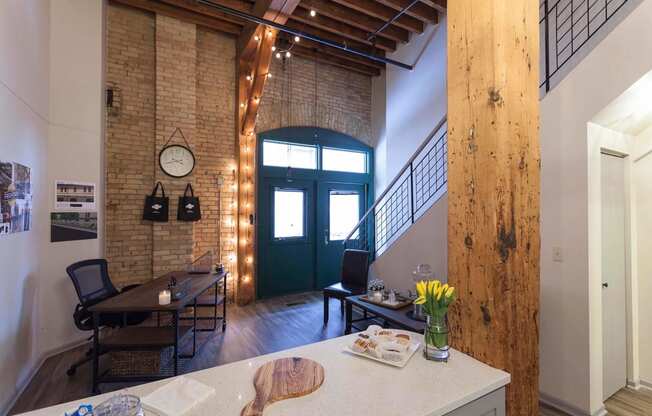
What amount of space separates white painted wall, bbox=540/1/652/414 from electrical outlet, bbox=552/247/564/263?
0.02 meters

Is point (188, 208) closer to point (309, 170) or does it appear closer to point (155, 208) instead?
point (155, 208)

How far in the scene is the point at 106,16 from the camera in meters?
4.29

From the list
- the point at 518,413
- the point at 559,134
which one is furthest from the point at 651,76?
the point at 518,413

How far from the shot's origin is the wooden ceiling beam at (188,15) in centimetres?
441

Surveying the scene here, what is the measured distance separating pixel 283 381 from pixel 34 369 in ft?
11.2

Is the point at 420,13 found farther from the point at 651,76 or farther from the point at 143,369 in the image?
the point at 143,369

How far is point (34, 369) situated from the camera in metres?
3.04

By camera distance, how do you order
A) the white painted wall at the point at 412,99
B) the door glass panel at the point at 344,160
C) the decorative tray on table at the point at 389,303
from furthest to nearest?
the door glass panel at the point at 344,160, the white painted wall at the point at 412,99, the decorative tray on table at the point at 389,303

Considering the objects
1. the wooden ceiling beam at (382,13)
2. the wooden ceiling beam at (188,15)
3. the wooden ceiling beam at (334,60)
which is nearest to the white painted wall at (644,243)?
the wooden ceiling beam at (382,13)

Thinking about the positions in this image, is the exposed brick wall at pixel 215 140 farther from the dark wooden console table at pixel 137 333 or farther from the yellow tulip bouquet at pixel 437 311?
the yellow tulip bouquet at pixel 437 311

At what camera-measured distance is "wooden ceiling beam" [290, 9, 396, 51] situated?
474 cm

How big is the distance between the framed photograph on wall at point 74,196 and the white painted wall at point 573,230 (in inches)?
188

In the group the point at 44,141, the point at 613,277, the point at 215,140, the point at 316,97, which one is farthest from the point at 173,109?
the point at 613,277

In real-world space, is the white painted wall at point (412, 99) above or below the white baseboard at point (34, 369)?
above
